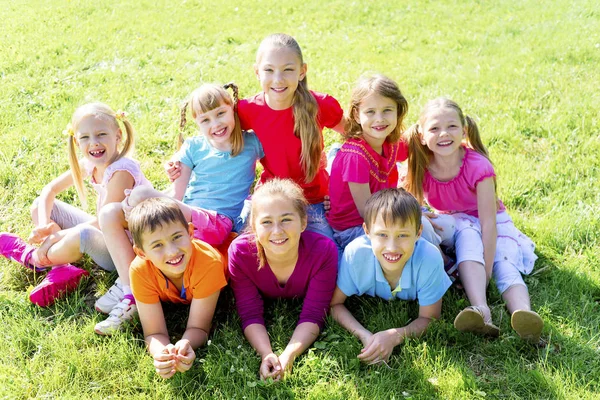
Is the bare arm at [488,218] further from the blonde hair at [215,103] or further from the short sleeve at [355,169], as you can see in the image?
the blonde hair at [215,103]

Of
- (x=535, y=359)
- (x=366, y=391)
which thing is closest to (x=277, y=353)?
(x=366, y=391)

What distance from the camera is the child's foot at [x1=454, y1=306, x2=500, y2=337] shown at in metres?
3.42

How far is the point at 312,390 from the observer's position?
3.30 meters

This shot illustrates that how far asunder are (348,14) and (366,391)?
887 centimetres

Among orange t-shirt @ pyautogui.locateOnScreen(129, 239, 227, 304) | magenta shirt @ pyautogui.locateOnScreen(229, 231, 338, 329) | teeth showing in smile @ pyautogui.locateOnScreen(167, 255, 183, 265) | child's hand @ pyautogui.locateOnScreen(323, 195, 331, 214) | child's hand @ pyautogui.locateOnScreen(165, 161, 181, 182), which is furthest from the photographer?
child's hand @ pyautogui.locateOnScreen(323, 195, 331, 214)

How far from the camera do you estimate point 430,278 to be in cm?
365

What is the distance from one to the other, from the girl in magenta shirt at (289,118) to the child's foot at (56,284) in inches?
60.6

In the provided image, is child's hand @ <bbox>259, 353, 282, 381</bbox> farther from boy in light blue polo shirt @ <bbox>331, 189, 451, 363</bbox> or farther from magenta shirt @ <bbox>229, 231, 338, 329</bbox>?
boy in light blue polo shirt @ <bbox>331, 189, 451, 363</bbox>

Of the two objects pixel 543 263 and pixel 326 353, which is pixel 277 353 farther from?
pixel 543 263

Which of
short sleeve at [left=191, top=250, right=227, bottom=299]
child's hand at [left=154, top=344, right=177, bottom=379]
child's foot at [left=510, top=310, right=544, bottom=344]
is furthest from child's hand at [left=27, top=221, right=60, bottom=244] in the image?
child's foot at [left=510, top=310, right=544, bottom=344]

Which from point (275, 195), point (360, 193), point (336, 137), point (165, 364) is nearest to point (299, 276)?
point (275, 195)

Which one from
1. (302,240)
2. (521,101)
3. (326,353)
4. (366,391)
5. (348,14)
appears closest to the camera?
(366,391)

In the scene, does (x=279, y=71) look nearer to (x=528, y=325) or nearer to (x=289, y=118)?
(x=289, y=118)

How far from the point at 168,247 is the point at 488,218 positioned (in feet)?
7.31
